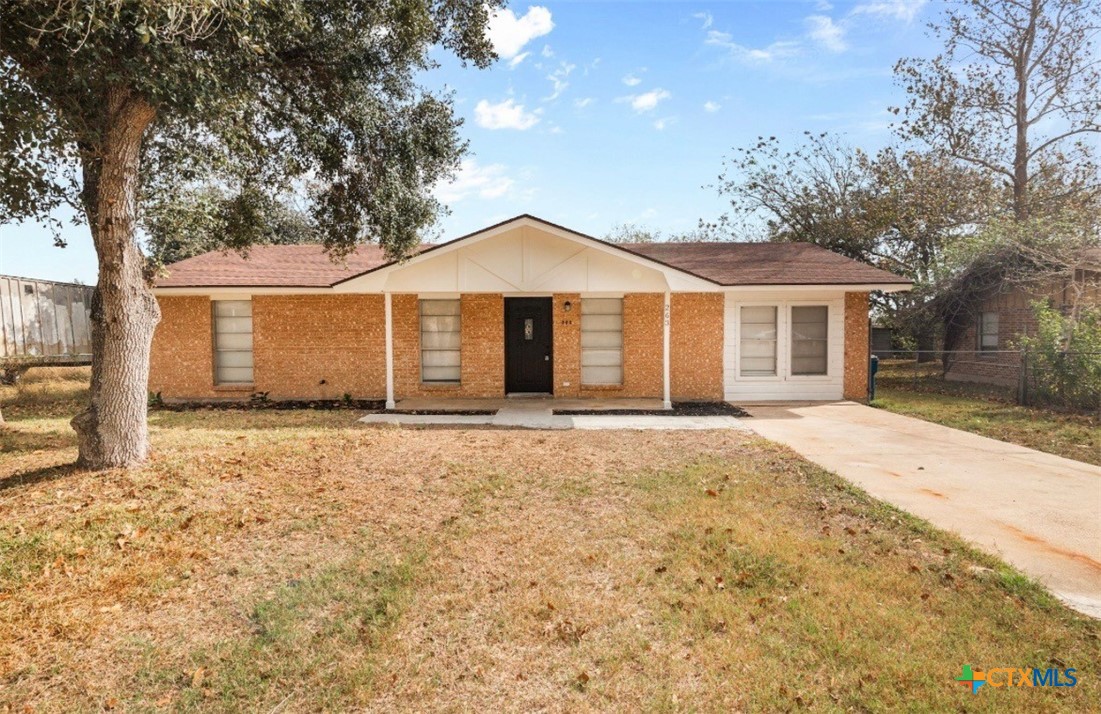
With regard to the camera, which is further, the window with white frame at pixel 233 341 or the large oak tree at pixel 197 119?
the window with white frame at pixel 233 341

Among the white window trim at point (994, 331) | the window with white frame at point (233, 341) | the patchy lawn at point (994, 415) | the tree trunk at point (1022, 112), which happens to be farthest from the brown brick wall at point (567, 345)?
the tree trunk at point (1022, 112)

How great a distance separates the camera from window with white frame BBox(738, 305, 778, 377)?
13.7 m

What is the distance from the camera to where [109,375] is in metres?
6.83

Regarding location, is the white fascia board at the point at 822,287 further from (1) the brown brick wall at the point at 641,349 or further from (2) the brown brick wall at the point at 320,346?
(2) the brown brick wall at the point at 320,346

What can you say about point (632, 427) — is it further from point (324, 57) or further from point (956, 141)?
point (956, 141)

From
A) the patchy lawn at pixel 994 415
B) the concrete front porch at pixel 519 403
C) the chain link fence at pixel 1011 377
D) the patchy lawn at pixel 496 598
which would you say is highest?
the chain link fence at pixel 1011 377

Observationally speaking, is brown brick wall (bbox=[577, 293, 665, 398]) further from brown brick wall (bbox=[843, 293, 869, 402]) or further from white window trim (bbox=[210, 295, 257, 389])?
white window trim (bbox=[210, 295, 257, 389])

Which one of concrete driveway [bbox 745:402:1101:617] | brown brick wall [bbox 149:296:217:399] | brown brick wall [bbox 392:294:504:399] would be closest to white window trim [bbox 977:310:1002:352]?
concrete driveway [bbox 745:402:1101:617]

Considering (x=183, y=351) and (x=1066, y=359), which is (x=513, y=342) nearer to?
(x=183, y=351)

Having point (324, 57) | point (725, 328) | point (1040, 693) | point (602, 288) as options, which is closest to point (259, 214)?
point (324, 57)

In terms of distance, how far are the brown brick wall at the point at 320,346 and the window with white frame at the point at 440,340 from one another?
3.16 ft

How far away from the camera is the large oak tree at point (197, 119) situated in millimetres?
5812

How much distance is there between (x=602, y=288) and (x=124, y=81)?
8219 mm

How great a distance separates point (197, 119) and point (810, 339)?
492 inches
